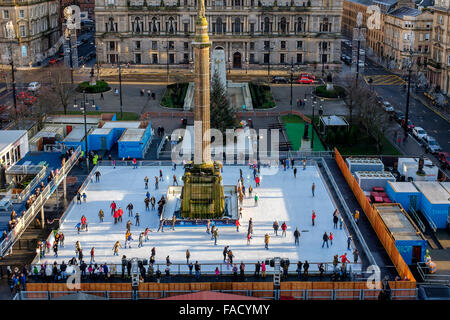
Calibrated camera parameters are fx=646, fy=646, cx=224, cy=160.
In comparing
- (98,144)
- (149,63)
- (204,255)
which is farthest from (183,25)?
(204,255)

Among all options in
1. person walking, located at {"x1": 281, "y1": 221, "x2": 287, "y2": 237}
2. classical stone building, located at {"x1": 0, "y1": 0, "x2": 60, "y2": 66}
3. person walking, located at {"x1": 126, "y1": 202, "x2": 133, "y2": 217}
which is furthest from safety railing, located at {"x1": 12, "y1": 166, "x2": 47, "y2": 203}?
classical stone building, located at {"x1": 0, "y1": 0, "x2": 60, "y2": 66}

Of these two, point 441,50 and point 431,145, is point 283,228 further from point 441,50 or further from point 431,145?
point 441,50

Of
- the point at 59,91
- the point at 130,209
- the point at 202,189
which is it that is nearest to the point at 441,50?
the point at 59,91

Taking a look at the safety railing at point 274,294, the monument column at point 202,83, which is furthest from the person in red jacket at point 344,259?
the monument column at point 202,83

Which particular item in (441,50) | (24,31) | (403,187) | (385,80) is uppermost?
(24,31)

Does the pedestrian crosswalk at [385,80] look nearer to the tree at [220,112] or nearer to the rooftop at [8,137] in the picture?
the tree at [220,112]
